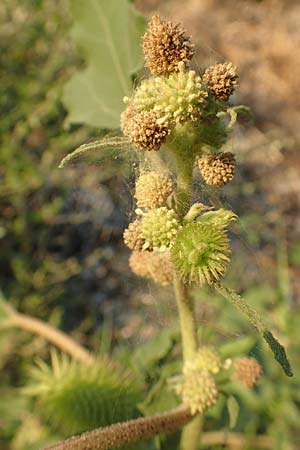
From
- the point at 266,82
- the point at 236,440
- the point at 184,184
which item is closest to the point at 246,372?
the point at 184,184

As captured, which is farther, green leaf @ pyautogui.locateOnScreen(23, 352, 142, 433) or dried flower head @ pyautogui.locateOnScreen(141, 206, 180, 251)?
green leaf @ pyautogui.locateOnScreen(23, 352, 142, 433)

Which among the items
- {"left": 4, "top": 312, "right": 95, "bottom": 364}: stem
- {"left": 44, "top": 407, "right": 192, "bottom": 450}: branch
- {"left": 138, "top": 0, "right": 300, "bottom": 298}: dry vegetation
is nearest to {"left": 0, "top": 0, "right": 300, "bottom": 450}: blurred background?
{"left": 138, "top": 0, "right": 300, "bottom": 298}: dry vegetation

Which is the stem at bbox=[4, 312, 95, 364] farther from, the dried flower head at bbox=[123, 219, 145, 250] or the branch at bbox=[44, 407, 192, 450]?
the dried flower head at bbox=[123, 219, 145, 250]

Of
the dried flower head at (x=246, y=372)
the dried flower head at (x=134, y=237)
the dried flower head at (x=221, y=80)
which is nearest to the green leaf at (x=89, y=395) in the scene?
the dried flower head at (x=246, y=372)

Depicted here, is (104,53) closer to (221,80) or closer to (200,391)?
(221,80)

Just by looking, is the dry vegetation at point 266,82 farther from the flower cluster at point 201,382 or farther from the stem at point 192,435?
the flower cluster at point 201,382

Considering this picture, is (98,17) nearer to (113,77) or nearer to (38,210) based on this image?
(113,77)
